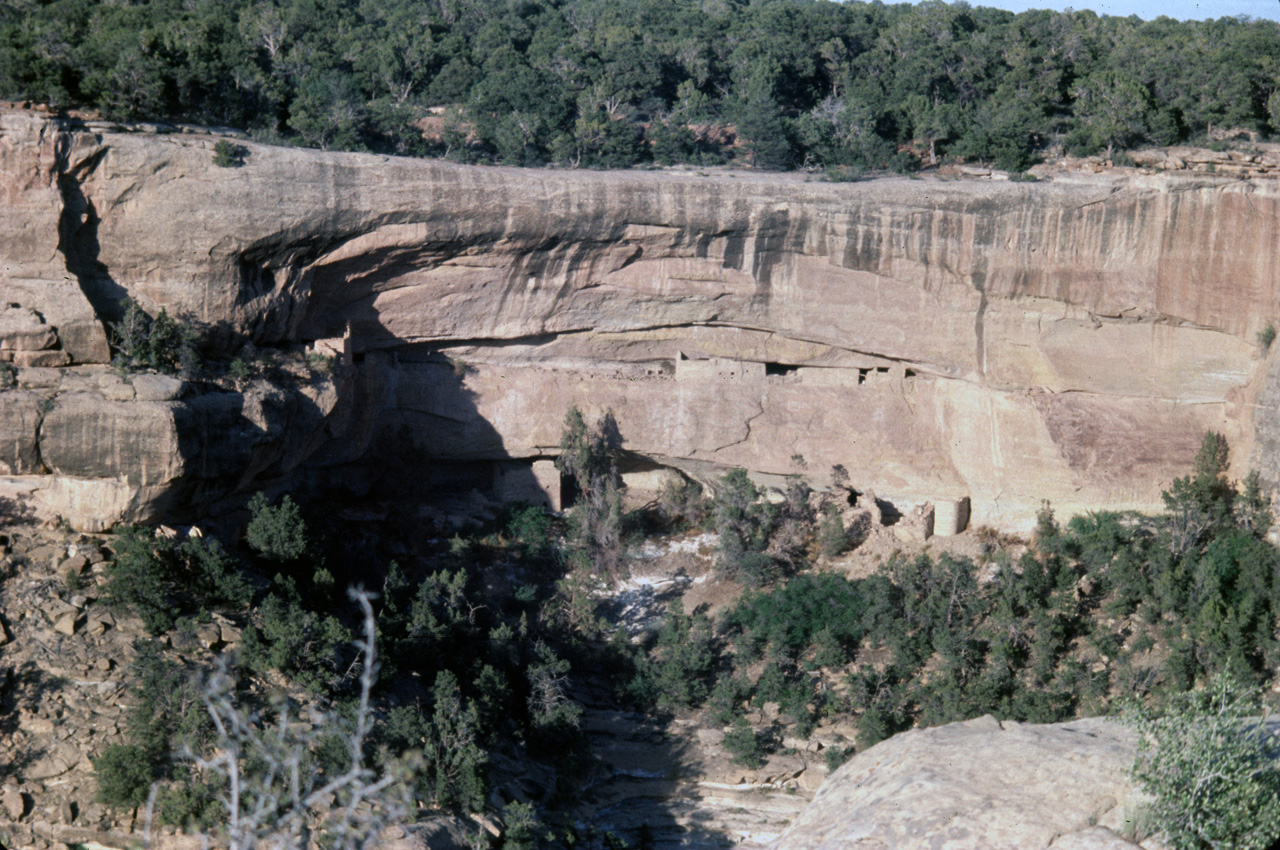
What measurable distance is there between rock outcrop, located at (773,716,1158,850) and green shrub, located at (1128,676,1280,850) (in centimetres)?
25

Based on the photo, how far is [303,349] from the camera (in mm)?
18484

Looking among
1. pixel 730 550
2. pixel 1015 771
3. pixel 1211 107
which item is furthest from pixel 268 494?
pixel 1211 107

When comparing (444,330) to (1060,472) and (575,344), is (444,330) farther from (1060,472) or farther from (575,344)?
(1060,472)

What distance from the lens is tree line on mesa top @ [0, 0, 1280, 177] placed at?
805 inches

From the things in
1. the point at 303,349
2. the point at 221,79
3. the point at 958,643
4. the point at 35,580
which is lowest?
the point at 958,643

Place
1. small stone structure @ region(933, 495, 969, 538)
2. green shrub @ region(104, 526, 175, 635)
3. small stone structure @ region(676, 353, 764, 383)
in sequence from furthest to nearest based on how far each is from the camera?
small stone structure @ region(676, 353, 764, 383), small stone structure @ region(933, 495, 969, 538), green shrub @ region(104, 526, 175, 635)

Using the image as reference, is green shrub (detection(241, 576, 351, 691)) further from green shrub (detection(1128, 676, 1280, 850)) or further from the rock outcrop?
green shrub (detection(1128, 676, 1280, 850))

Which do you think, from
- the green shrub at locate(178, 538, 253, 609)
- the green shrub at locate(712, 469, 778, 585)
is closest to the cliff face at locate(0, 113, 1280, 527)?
the green shrub at locate(712, 469, 778, 585)

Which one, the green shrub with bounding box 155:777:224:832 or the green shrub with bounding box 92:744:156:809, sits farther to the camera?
the green shrub with bounding box 92:744:156:809

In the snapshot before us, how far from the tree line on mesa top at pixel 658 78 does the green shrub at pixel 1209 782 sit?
1258 centimetres

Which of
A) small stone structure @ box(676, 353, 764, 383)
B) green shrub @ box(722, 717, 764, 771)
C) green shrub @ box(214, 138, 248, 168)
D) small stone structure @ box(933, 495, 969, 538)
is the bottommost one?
green shrub @ box(722, 717, 764, 771)

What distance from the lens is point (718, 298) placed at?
20141 millimetres

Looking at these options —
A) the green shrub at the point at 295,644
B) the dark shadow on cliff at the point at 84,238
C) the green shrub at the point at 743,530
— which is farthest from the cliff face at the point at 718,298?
the green shrub at the point at 295,644

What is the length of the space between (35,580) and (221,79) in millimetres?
11048
